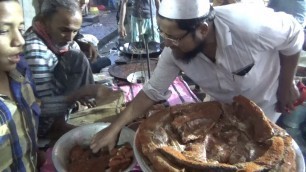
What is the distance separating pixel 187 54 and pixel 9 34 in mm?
675

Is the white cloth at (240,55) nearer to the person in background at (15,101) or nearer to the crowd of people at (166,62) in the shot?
the crowd of people at (166,62)

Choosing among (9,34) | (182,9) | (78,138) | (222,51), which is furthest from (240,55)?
(9,34)

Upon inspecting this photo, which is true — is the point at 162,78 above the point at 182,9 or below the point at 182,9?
below

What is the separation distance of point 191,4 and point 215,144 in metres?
0.52

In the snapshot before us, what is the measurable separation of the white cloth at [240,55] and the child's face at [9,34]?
22.7 inches

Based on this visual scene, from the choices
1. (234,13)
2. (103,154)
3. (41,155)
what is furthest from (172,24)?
(41,155)

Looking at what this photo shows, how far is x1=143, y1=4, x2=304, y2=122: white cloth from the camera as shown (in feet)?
4.27

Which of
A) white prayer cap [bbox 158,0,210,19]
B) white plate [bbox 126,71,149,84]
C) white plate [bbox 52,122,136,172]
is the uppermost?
white prayer cap [bbox 158,0,210,19]

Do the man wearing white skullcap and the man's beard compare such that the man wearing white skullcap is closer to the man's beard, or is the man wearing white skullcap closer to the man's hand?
the man's beard

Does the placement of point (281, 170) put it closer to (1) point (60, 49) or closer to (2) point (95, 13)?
(1) point (60, 49)

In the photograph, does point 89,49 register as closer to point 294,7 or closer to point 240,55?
point 240,55

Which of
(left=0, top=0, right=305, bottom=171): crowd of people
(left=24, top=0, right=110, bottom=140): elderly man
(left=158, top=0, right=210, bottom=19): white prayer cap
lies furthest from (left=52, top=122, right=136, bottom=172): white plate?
(left=158, top=0, right=210, bottom=19): white prayer cap

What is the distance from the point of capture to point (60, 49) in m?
1.69

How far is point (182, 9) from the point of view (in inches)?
47.1
